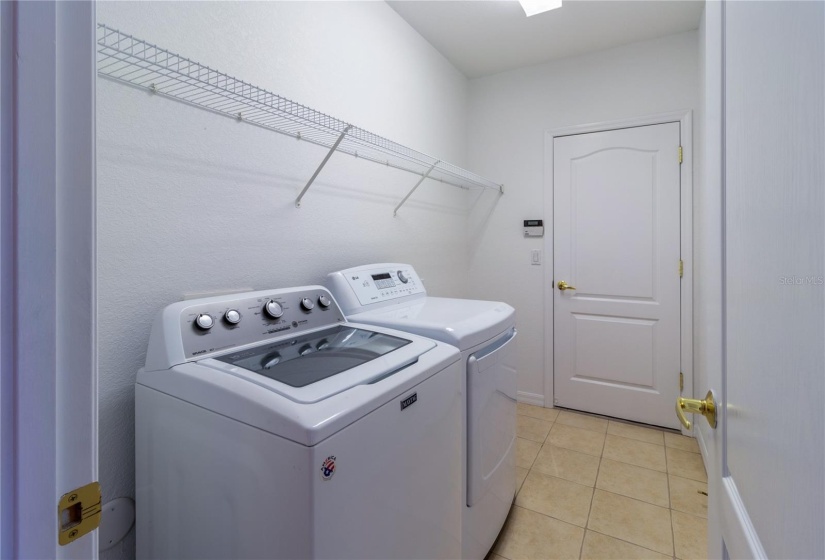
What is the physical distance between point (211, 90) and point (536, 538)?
2.16 metres

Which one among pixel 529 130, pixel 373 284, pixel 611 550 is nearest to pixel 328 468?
pixel 373 284

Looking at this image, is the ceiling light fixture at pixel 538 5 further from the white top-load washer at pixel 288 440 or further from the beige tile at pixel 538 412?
the beige tile at pixel 538 412

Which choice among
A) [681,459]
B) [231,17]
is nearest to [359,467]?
[231,17]

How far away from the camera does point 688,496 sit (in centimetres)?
198

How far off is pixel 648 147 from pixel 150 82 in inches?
Result: 114

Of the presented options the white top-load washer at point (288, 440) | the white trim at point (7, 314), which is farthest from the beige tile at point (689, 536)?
the white trim at point (7, 314)

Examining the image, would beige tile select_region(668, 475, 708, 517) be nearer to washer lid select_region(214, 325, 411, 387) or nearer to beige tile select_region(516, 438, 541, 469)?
beige tile select_region(516, 438, 541, 469)

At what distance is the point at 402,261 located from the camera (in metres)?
2.41

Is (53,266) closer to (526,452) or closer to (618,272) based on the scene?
(526,452)

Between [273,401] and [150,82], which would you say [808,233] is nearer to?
[273,401]

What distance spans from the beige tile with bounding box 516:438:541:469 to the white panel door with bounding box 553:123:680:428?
66 cm

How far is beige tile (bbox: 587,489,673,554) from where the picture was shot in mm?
1693

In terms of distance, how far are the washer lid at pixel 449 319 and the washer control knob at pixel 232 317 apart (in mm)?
485

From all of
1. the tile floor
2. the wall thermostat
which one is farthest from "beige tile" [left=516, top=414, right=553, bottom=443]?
the wall thermostat
